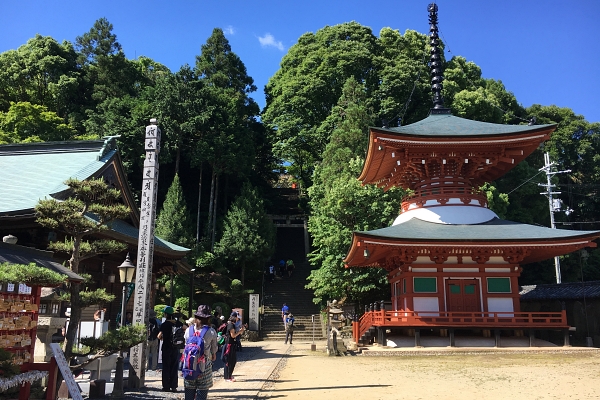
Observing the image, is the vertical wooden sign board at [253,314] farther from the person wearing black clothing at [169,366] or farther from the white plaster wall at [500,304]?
the person wearing black clothing at [169,366]

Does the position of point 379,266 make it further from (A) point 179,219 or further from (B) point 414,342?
(A) point 179,219

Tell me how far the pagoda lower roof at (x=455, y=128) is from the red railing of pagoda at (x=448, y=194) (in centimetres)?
231

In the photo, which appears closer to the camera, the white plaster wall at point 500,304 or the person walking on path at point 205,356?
the person walking on path at point 205,356

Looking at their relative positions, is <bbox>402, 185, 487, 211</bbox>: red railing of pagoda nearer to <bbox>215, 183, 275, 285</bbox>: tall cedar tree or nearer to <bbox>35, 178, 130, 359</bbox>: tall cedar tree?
<bbox>35, 178, 130, 359</bbox>: tall cedar tree

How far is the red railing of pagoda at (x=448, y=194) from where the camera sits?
1941 cm

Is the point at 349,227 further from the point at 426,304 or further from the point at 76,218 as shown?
the point at 76,218

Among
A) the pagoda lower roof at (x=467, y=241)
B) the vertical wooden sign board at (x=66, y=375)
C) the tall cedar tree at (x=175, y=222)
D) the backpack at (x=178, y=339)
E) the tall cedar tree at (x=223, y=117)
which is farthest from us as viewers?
the tall cedar tree at (x=223, y=117)

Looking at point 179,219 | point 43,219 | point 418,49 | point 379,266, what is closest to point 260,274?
point 179,219

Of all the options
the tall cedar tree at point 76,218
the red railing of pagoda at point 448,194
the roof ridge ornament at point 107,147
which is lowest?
the tall cedar tree at point 76,218

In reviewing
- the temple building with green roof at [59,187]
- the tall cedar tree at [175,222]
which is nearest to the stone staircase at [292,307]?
the tall cedar tree at [175,222]

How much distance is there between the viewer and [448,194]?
19.4 m

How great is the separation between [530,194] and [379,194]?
1700cm

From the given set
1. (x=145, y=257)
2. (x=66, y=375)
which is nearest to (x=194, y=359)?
(x=66, y=375)

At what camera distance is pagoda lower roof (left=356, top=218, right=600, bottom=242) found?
16.6 meters
